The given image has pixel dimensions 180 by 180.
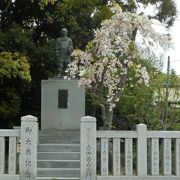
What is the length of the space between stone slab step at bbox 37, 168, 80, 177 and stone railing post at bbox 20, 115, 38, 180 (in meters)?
0.65

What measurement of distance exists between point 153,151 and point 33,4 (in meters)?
9.96

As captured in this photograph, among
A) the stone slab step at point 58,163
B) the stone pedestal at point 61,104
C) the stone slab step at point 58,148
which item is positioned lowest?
the stone slab step at point 58,163

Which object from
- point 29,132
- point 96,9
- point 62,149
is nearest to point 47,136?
point 62,149

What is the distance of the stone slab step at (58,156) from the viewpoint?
13289 millimetres

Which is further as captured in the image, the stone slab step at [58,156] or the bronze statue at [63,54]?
the bronze statue at [63,54]

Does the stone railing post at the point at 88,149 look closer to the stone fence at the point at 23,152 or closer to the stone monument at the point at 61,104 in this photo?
the stone fence at the point at 23,152

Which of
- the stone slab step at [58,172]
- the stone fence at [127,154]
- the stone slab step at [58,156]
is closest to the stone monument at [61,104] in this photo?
the stone slab step at [58,156]

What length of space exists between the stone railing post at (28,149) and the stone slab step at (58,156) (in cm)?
126

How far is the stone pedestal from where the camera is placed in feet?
53.5

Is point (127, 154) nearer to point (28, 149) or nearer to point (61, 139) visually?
point (28, 149)

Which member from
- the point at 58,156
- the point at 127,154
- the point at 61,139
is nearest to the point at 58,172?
the point at 58,156

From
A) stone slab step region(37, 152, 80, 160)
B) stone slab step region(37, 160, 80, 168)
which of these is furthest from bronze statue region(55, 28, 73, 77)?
stone slab step region(37, 160, 80, 168)

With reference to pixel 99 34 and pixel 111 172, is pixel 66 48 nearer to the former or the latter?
pixel 99 34

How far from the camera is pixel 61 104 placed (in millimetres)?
16344
